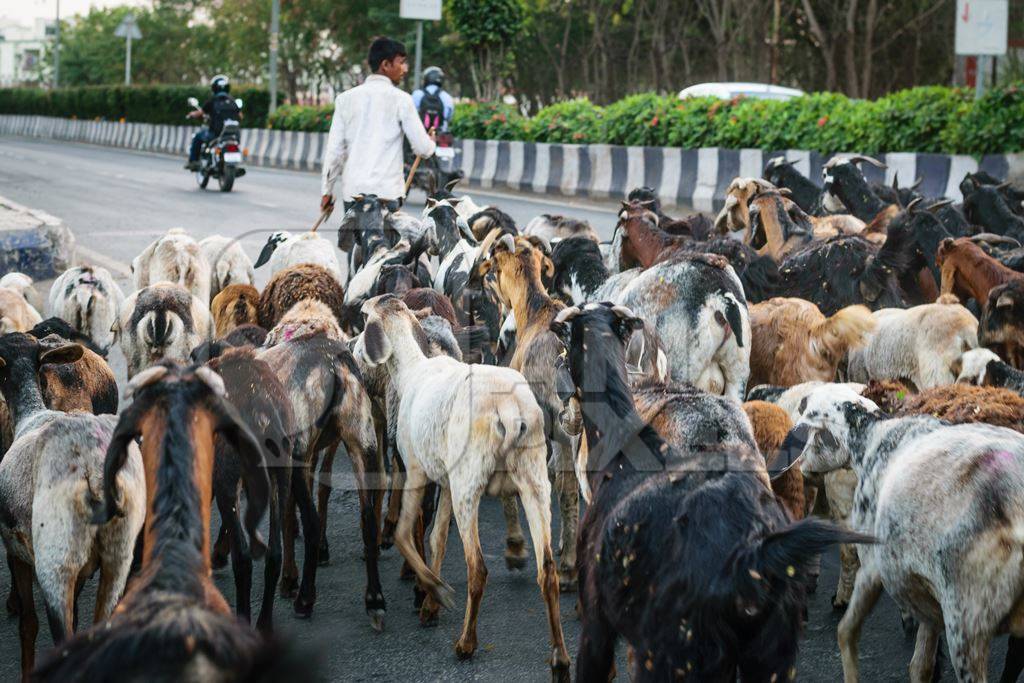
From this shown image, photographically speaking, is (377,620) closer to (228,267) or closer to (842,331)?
(842,331)

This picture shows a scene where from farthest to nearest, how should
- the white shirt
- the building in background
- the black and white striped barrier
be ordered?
the building in background < the black and white striped barrier < the white shirt

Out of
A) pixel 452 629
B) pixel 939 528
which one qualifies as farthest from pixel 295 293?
pixel 939 528

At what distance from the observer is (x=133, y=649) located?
2881mm

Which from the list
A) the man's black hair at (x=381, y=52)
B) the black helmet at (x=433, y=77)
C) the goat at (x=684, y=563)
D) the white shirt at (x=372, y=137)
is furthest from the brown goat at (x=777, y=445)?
the black helmet at (x=433, y=77)

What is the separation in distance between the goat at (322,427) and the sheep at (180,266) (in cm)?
290

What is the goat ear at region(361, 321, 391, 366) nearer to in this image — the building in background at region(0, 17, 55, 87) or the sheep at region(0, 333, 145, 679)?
the sheep at region(0, 333, 145, 679)

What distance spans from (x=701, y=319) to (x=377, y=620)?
2353 millimetres

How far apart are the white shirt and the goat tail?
403 cm

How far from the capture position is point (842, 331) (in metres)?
6.95

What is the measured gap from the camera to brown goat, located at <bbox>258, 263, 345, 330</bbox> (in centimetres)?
757

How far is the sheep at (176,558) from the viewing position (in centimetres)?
287

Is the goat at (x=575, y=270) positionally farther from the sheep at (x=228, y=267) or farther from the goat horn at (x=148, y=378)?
the goat horn at (x=148, y=378)

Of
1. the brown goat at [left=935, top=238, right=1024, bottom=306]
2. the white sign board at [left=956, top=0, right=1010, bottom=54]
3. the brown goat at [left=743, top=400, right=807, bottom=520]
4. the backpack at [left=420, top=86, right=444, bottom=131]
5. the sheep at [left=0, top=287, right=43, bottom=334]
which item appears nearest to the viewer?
the brown goat at [left=743, top=400, right=807, bottom=520]

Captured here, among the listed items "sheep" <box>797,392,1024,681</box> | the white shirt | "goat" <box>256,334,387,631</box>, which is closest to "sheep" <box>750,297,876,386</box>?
"sheep" <box>797,392,1024,681</box>
